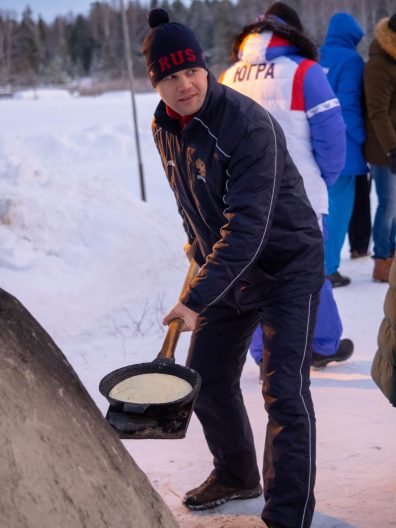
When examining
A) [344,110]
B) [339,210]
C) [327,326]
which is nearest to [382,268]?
[339,210]

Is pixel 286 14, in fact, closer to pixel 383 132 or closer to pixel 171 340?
pixel 383 132

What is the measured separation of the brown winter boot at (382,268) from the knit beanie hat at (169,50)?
3784mm

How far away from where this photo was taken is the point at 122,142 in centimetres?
1588

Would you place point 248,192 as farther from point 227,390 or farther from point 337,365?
point 337,365

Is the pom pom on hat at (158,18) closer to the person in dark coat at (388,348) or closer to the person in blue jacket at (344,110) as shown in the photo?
the person in dark coat at (388,348)

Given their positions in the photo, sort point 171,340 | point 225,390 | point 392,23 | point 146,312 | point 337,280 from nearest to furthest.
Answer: point 171,340 < point 225,390 < point 392,23 < point 146,312 < point 337,280

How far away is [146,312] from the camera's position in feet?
19.7

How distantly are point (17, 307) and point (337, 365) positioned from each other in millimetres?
2925

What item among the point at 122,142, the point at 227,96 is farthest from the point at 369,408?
the point at 122,142

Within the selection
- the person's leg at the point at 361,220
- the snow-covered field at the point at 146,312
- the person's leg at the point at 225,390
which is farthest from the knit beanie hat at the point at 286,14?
the person's leg at the point at 361,220

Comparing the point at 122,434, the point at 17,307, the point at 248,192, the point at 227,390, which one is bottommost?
the point at 227,390

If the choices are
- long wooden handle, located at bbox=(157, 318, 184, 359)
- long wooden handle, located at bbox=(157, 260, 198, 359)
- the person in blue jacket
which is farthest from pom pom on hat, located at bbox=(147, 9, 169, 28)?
the person in blue jacket

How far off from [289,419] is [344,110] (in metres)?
3.77

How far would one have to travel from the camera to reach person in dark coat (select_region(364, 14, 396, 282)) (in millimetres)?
5703
